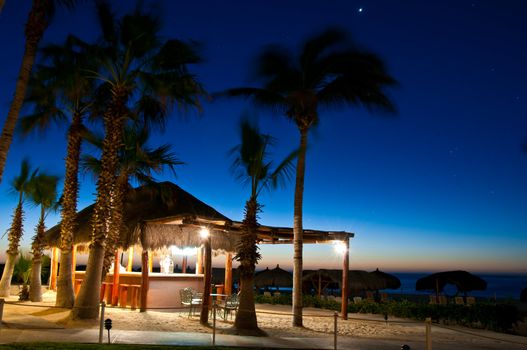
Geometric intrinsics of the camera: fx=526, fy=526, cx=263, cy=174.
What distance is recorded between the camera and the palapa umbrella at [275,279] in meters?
34.2

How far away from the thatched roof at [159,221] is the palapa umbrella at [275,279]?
1307 cm

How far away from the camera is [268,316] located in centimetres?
1750

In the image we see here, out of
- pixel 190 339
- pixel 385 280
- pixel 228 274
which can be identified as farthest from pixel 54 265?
pixel 385 280

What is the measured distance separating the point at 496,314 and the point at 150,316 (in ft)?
38.5

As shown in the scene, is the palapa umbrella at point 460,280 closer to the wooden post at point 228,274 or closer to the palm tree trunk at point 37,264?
the wooden post at point 228,274

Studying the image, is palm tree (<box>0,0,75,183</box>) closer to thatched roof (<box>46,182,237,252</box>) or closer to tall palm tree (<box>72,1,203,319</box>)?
tall palm tree (<box>72,1,203,319</box>)

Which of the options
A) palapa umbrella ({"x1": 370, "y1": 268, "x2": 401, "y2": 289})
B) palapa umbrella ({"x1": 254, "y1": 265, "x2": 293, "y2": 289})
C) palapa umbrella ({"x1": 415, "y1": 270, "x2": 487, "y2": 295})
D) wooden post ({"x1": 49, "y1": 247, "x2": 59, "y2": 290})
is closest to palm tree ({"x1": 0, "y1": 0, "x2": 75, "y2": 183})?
wooden post ({"x1": 49, "y1": 247, "x2": 59, "y2": 290})

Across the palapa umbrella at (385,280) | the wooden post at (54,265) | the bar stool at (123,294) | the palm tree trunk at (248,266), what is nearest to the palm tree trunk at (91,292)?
the palm tree trunk at (248,266)

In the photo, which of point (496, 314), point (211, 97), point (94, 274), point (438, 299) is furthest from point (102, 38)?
point (438, 299)

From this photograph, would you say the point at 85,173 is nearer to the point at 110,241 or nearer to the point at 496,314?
the point at 110,241

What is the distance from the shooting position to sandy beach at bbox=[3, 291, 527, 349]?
12969 millimetres

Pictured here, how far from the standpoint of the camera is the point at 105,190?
46.2 feet

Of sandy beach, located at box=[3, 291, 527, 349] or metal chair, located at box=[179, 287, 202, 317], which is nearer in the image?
sandy beach, located at box=[3, 291, 527, 349]

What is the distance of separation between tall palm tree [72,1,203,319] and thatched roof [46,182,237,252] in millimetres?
2660
